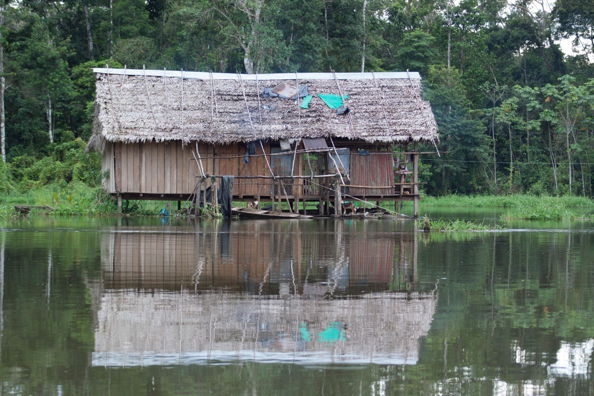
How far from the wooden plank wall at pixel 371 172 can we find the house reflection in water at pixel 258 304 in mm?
12731

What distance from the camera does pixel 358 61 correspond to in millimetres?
41000

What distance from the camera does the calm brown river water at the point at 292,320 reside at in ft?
19.4

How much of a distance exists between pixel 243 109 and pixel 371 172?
4.48 m

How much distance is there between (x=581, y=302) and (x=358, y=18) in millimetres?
31959

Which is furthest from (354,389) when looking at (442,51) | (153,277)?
(442,51)

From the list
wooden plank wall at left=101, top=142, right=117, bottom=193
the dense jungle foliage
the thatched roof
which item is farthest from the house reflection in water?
the dense jungle foliage

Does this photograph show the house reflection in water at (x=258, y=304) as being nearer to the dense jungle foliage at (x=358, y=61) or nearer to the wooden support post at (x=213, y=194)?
the wooden support post at (x=213, y=194)

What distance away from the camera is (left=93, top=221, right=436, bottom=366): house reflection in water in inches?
263

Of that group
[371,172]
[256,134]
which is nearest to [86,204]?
[256,134]

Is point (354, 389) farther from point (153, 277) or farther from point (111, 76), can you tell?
point (111, 76)

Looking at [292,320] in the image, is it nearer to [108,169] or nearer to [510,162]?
[108,169]

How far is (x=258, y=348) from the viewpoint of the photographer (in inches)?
266

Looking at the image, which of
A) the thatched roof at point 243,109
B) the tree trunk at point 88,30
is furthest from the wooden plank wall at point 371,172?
the tree trunk at point 88,30

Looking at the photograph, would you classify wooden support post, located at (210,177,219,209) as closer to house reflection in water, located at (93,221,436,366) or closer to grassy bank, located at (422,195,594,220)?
house reflection in water, located at (93,221,436,366)
